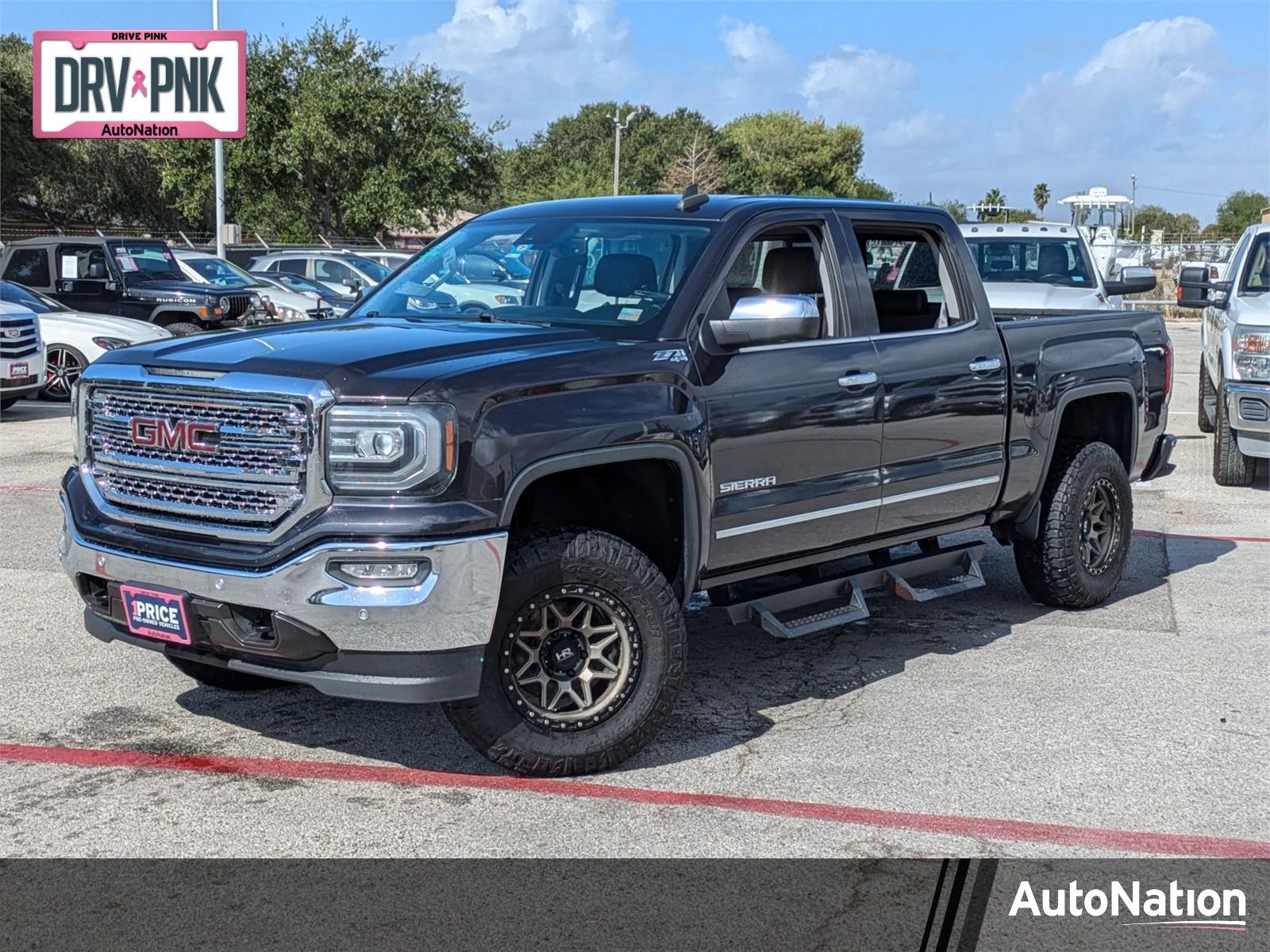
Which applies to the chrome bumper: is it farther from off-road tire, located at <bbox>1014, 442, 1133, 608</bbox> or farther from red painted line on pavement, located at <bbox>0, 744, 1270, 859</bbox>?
off-road tire, located at <bbox>1014, 442, 1133, 608</bbox>

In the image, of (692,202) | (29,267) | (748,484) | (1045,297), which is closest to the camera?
(748,484)

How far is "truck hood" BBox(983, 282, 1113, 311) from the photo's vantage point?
14.2 m

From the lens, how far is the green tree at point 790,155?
99.1 metres

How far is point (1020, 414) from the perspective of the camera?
23.1 feet

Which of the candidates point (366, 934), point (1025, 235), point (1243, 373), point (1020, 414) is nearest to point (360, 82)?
point (1025, 235)

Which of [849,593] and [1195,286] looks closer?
[849,593]

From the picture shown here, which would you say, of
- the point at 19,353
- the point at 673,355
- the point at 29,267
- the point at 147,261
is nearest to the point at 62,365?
the point at 19,353

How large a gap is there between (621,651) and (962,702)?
1693 millimetres

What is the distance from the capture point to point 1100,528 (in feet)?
25.6

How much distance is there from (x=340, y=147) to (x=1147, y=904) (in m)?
43.4

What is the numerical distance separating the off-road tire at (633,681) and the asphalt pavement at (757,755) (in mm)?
112

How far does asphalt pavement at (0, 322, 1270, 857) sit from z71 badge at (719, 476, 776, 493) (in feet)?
2.55

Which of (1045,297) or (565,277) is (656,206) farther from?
(1045,297)

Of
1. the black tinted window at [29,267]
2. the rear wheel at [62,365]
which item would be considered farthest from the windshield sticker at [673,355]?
the black tinted window at [29,267]
